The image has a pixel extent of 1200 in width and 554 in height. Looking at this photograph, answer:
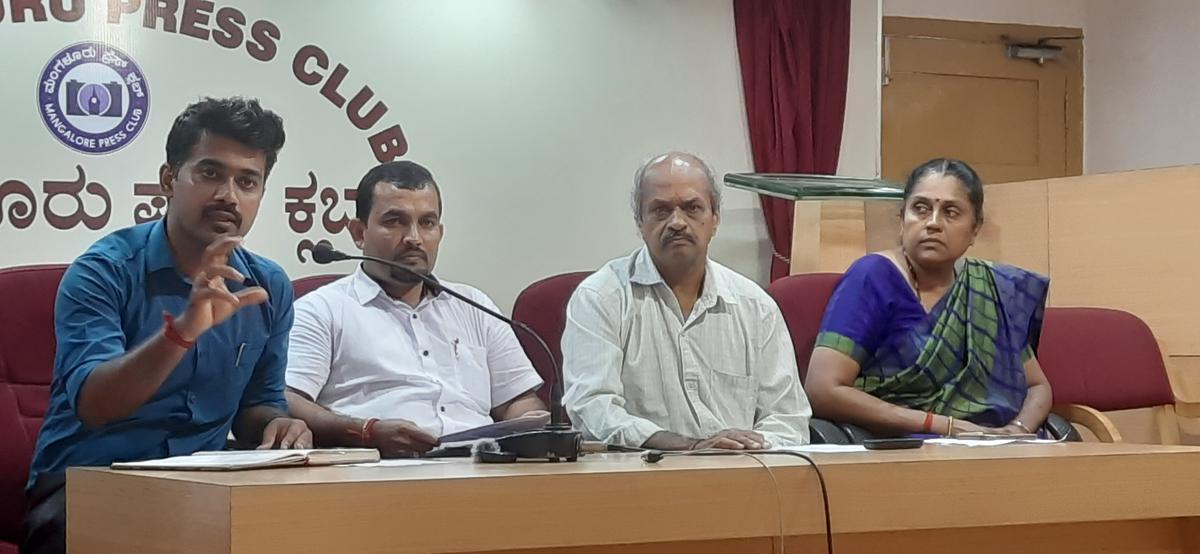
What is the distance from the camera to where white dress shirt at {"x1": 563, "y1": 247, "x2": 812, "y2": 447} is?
287 cm

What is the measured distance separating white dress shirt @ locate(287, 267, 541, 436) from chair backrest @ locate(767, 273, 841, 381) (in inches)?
25.9

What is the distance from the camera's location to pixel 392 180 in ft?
10.1

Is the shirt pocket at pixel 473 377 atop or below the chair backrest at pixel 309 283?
below

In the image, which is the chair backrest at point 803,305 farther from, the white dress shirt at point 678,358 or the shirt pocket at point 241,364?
the shirt pocket at point 241,364

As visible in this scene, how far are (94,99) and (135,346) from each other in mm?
1161

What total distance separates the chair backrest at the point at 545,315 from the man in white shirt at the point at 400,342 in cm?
10

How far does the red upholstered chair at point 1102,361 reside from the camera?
3.58 metres

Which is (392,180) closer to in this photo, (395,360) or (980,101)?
(395,360)

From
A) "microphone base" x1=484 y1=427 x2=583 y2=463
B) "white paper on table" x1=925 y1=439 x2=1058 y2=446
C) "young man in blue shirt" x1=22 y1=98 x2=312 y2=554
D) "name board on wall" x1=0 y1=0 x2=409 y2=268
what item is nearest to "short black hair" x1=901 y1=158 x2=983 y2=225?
"white paper on table" x1=925 y1=439 x2=1058 y2=446

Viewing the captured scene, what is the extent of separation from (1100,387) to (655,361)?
1.35 m

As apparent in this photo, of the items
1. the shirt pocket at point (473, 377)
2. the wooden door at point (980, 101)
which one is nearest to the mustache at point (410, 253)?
the shirt pocket at point (473, 377)

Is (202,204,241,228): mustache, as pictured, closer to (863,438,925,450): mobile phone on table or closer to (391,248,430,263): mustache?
(391,248,430,263): mustache

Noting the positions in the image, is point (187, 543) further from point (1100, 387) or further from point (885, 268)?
point (1100, 387)

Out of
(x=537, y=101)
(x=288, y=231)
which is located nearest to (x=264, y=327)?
(x=288, y=231)
